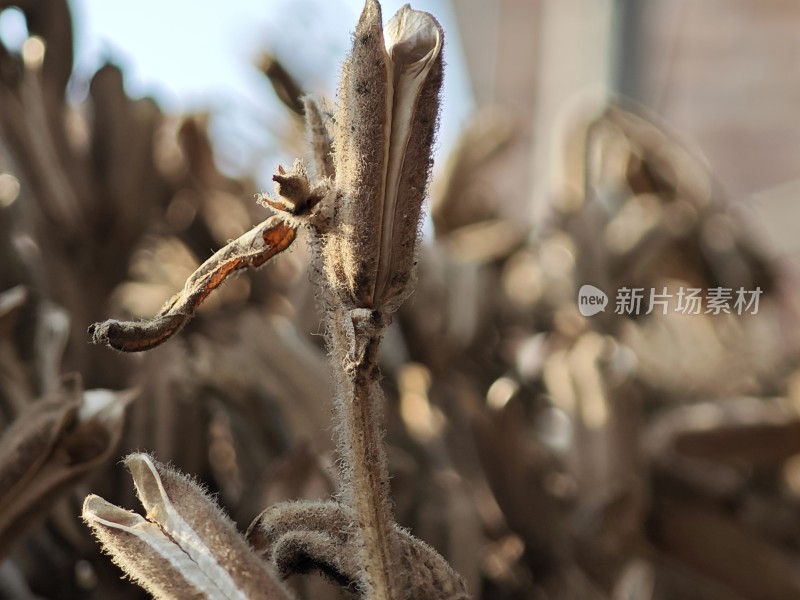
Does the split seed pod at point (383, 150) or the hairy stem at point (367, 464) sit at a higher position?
the split seed pod at point (383, 150)

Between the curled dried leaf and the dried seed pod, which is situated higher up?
the curled dried leaf

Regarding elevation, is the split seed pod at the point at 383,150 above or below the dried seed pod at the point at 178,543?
above

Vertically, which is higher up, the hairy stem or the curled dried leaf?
the curled dried leaf

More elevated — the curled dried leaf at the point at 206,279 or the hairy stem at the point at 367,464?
the curled dried leaf at the point at 206,279

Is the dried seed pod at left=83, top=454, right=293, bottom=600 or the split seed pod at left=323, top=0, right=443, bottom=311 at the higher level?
the split seed pod at left=323, top=0, right=443, bottom=311

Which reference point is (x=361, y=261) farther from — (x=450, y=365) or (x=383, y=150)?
(x=450, y=365)

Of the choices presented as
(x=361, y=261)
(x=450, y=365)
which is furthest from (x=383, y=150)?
(x=450, y=365)
